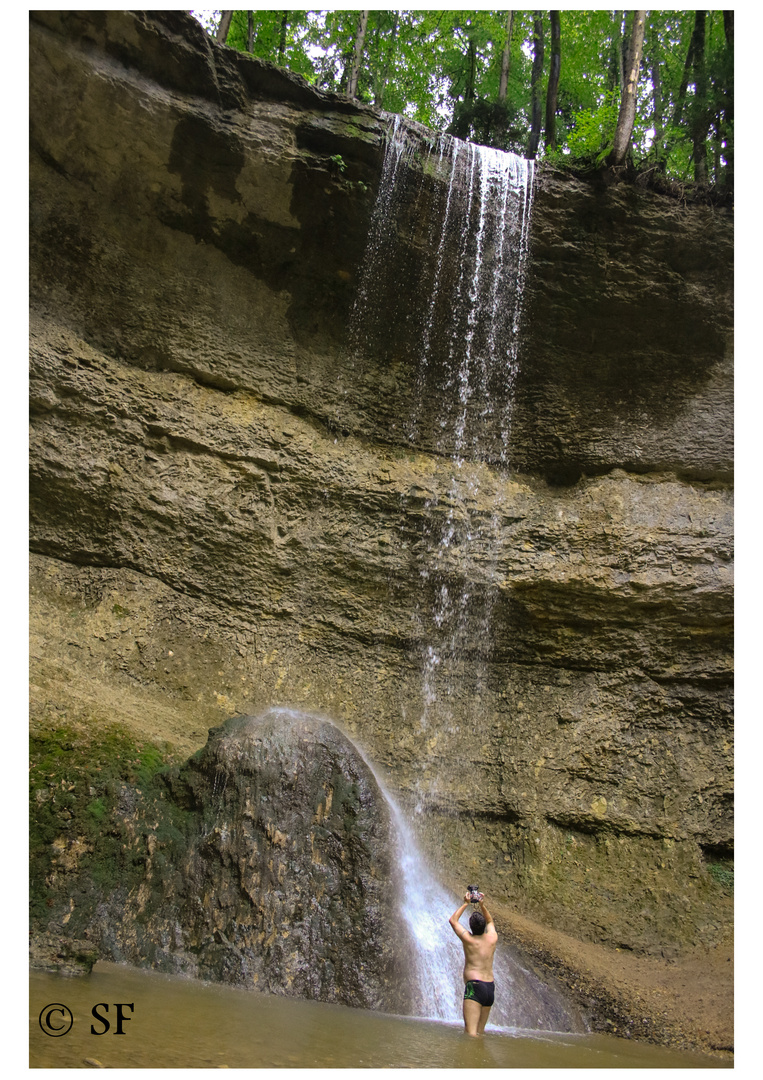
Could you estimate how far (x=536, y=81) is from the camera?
13789 millimetres

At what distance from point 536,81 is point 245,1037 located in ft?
50.9

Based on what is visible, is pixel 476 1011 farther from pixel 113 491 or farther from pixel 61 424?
pixel 61 424

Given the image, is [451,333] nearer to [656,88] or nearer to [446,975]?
[446,975]

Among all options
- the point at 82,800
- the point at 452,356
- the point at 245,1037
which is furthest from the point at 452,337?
the point at 245,1037

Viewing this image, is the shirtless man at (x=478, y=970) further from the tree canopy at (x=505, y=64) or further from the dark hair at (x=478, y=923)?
the tree canopy at (x=505, y=64)

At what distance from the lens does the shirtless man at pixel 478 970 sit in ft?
15.4

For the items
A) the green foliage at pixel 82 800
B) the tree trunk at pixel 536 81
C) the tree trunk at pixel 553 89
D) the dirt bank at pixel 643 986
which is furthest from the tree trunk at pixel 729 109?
the green foliage at pixel 82 800

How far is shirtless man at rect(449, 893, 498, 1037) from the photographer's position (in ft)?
15.4

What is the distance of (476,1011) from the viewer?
4711 mm

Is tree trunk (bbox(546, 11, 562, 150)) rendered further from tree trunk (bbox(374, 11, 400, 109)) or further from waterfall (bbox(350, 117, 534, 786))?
waterfall (bbox(350, 117, 534, 786))

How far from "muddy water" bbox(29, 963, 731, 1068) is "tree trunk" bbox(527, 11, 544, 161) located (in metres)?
12.9

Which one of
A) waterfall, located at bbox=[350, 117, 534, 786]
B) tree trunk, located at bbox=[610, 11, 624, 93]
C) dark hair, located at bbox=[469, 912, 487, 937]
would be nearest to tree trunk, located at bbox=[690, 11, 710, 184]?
tree trunk, located at bbox=[610, 11, 624, 93]

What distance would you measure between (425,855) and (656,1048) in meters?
2.84

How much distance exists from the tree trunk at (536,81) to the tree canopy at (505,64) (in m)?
0.02
